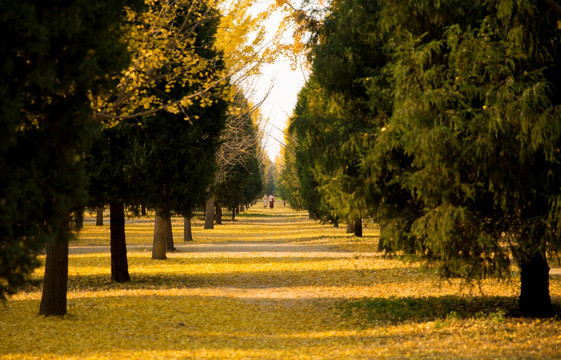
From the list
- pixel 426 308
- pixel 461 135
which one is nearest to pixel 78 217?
pixel 426 308

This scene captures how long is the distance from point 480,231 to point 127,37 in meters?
6.25

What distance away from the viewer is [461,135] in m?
8.22

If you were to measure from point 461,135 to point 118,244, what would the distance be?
8.65m

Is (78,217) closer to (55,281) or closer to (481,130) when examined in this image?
(55,281)

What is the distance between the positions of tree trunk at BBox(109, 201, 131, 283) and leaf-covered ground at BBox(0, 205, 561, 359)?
326 mm

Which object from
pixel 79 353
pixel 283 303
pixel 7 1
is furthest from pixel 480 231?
pixel 7 1

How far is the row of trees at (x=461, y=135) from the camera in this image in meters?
7.80

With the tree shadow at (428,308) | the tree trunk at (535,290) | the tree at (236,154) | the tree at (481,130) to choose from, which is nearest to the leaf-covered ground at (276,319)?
the tree shadow at (428,308)

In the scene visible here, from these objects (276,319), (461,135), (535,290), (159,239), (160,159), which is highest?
(160,159)

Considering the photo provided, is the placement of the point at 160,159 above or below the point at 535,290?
above

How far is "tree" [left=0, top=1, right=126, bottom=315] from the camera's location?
550cm

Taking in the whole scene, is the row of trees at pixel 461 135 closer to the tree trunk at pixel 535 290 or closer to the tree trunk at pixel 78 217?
the tree trunk at pixel 535 290

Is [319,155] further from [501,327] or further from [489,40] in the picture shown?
[501,327]

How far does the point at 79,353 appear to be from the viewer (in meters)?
7.45
